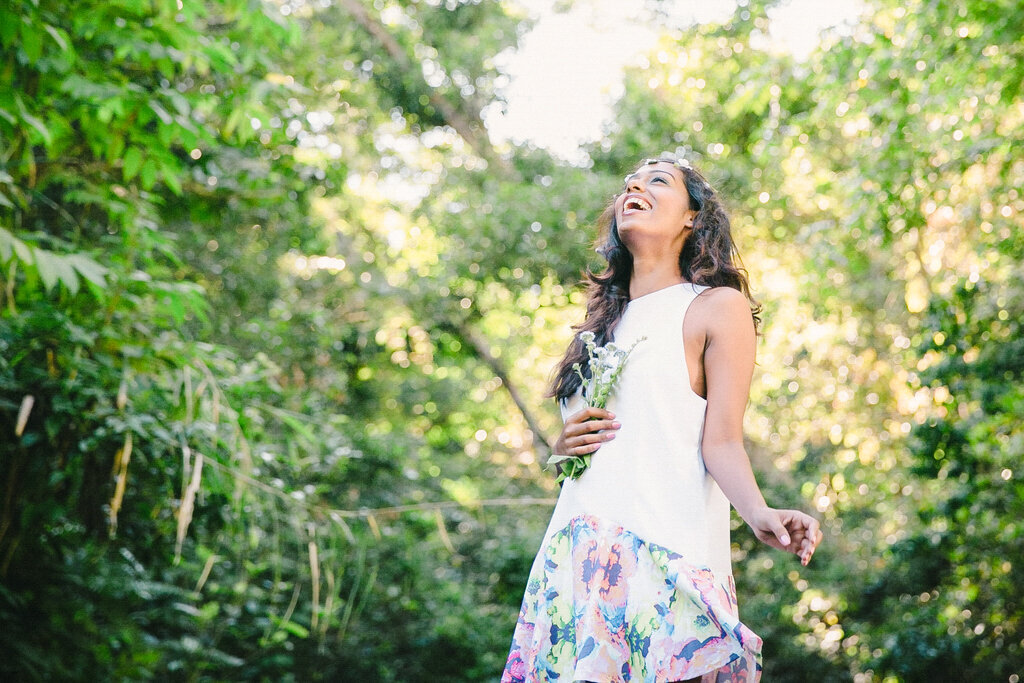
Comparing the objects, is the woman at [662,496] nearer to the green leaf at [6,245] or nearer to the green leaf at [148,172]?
the green leaf at [6,245]

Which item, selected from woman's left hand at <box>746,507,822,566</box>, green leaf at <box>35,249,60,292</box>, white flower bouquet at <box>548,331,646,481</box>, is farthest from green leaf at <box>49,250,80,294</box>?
woman's left hand at <box>746,507,822,566</box>

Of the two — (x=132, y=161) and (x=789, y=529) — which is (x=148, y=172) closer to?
(x=132, y=161)

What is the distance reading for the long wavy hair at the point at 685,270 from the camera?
1740 millimetres

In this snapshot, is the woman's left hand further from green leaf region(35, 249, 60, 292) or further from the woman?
green leaf region(35, 249, 60, 292)

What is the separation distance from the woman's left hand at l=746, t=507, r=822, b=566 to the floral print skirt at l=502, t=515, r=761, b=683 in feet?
0.42

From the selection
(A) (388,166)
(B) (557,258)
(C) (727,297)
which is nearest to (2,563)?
(C) (727,297)

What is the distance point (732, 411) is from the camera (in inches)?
60.1

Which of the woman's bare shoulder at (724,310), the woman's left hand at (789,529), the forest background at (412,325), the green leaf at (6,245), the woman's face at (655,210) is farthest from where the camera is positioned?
the forest background at (412,325)

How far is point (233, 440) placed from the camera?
127 inches

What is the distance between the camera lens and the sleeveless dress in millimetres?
1406

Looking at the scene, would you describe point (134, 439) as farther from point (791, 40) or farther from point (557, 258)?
point (791, 40)

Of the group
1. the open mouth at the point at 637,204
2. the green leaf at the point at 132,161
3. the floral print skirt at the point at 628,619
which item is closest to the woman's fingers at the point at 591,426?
the floral print skirt at the point at 628,619

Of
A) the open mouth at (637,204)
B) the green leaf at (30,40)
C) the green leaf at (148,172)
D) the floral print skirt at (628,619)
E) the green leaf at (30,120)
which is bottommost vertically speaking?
the floral print skirt at (628,619)

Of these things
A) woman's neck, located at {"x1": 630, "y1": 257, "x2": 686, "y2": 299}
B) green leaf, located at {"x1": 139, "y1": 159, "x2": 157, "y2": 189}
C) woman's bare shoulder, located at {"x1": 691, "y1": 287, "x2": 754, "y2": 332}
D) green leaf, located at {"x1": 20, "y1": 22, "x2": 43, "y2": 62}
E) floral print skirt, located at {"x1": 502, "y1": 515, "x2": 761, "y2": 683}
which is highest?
green leaf, located at {"x1": 139, "y1": 159, "x2": 157, "y2": 189}
